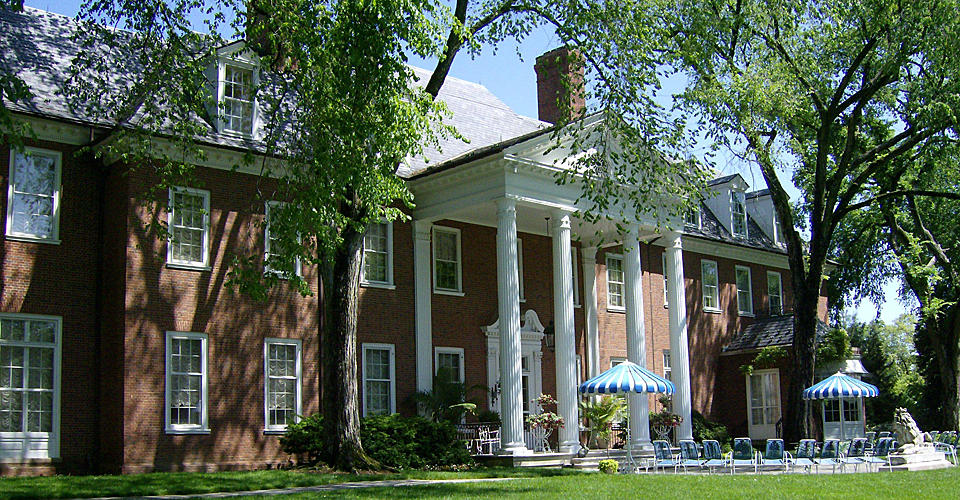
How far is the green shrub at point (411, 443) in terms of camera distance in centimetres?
2089

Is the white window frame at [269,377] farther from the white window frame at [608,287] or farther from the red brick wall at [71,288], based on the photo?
the white window frame at [608,287]

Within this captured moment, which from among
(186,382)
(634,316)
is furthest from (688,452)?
(186,382)

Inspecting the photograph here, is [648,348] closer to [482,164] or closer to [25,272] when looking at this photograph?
[482,164]

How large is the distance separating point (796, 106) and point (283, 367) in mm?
14487

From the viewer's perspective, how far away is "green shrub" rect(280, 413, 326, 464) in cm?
2094

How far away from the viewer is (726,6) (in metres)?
27.2

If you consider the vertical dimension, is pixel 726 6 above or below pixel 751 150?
above

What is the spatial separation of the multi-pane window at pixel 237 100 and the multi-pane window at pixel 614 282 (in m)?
13.0

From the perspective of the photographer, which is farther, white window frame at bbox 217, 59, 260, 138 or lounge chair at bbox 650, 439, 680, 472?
white window frame at bbox 217, 59, 260, 138

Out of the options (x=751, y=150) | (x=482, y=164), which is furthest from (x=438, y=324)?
(x=751, y=150)

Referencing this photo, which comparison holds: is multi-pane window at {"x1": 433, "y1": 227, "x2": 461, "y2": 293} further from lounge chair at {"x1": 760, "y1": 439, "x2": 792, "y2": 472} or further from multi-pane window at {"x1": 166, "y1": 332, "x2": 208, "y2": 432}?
lounge chair at {"x1": 760, "y1": 439, "x2": 792, "y2": 472}

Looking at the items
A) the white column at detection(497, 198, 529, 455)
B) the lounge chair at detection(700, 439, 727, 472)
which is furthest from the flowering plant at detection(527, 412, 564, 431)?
the lounge chair at detection(700, 439, 727, 472)

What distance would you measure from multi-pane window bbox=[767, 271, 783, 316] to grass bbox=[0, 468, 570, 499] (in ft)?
64.7

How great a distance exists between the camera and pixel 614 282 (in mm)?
31438
